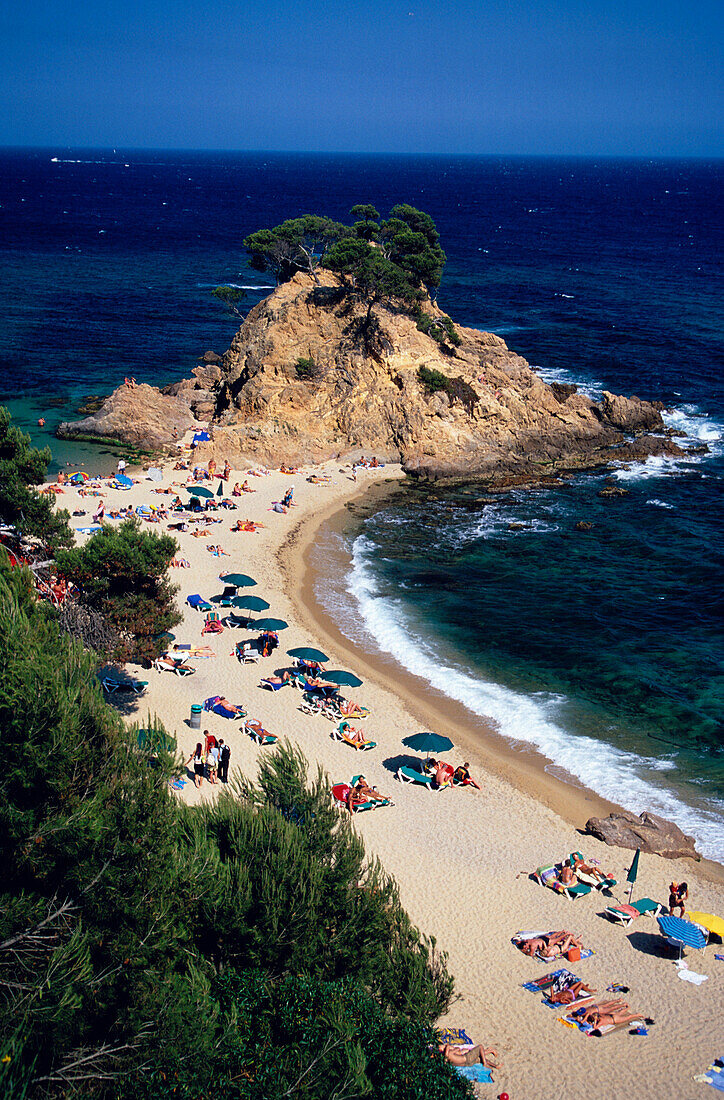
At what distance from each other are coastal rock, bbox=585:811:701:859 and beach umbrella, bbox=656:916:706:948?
3.16 metres

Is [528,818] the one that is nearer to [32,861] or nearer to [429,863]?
[429,863]

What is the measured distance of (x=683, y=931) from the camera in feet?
55.6

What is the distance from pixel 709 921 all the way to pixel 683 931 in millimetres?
979

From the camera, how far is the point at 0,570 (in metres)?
17.2

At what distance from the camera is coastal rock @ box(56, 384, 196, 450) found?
50.2 meters

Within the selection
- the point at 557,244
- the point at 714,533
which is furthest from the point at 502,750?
the point at 557,244

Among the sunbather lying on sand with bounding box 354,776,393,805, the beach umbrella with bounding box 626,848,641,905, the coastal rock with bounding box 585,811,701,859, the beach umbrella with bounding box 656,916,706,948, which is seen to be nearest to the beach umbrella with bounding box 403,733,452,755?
the sunbather lying on sand with bounding box 354,776,393,805

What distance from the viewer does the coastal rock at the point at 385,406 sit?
157 ft

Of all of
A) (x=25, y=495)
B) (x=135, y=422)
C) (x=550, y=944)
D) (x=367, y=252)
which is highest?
(x=367, y=252)

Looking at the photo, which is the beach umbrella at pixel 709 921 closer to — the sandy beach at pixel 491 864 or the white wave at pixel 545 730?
the sandy beach at pixel 491 864

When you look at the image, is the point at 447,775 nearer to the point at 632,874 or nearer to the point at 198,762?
the point at 632,874

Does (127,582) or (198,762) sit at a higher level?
(127,582)

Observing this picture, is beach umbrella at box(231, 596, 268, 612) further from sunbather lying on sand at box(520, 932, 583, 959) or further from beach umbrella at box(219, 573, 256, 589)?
sunbather lying on sand at box(520, 932, 583, 959)

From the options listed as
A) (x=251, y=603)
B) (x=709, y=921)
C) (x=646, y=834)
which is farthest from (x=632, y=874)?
(x=251, y=603)
